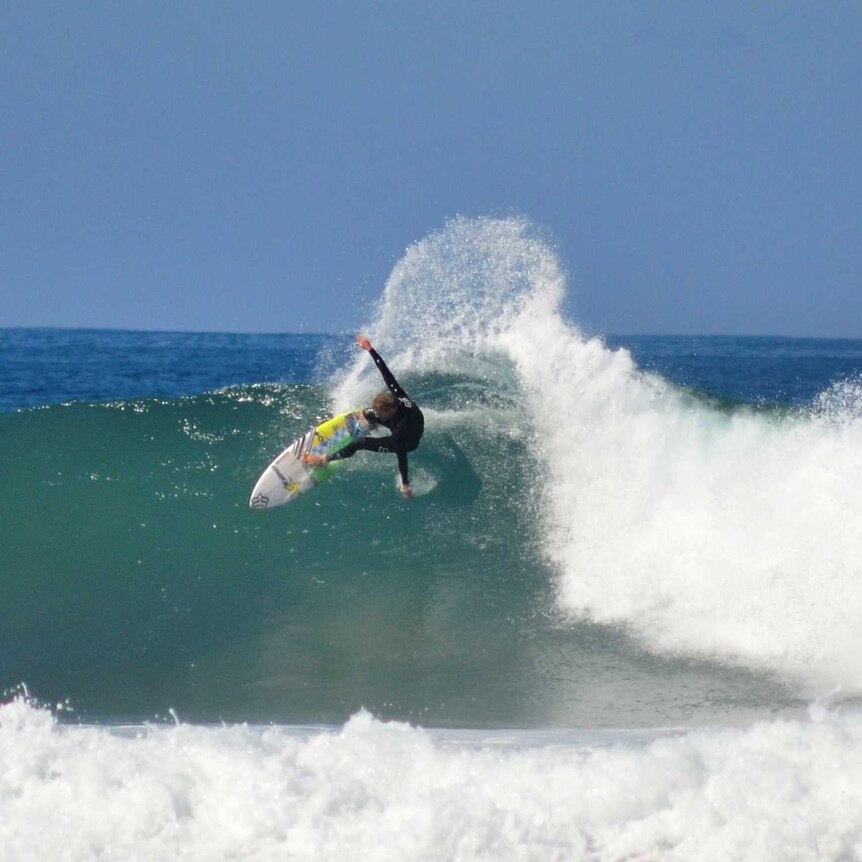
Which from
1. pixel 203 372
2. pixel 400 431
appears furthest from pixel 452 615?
pixel 203 372

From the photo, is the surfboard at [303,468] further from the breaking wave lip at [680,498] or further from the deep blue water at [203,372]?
the deep blue water at [203,372]

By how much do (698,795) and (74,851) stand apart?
2.21 m

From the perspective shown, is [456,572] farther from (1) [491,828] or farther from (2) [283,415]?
(1) [491,828]

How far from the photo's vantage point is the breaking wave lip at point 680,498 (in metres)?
6.82

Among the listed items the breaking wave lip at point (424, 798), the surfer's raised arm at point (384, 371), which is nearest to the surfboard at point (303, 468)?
the surfer's raised arm at point (384, 371)

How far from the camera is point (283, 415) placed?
11.0 meters

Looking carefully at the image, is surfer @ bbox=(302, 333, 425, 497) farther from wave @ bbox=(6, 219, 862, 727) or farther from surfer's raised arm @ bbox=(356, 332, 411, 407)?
wave @ bbox=(6, 219, 862, 727)

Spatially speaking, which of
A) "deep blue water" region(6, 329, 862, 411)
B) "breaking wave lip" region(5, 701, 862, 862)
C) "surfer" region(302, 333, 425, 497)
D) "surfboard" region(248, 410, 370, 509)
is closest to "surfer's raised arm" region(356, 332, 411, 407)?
"surfer" region(302, 333, 425, 497)

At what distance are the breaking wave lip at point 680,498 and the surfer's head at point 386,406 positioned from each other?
4.76 ft

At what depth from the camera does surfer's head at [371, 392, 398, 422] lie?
8.39 metres

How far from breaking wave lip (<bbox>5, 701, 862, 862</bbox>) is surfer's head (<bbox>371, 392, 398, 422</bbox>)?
164 inches

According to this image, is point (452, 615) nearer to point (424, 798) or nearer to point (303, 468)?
point (303, 468)

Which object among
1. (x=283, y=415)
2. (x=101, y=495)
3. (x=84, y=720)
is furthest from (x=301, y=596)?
(x=283, y=415)

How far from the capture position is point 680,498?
823 centimetres
